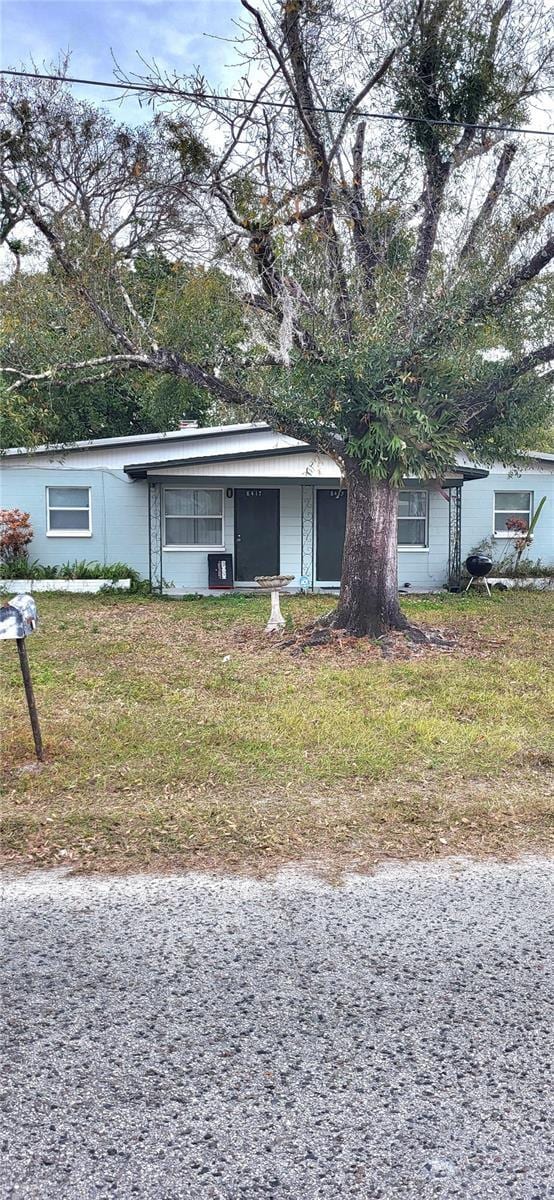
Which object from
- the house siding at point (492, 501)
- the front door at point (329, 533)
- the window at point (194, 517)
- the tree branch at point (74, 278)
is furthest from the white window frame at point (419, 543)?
the tree branch at point (74, 278)

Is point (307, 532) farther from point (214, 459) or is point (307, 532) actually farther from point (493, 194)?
point (493, 194)

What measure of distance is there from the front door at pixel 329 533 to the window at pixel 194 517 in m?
2.10

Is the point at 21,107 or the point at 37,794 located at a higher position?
the point at 21,107

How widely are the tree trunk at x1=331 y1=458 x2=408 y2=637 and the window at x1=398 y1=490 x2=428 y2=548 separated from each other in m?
6.62

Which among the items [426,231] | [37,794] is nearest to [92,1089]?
[37,794]

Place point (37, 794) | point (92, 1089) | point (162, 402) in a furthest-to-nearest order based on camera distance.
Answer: point (162, 402) → point (37, 794) → point (92, 1089)

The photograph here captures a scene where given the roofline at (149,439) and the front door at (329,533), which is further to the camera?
the front door at (329,533)

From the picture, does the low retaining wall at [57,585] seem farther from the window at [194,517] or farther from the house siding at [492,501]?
the house siding at [492,501]

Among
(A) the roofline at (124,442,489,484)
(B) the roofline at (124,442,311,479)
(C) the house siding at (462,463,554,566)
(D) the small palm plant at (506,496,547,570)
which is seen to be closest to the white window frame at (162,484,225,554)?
(A) the roofline at (124,442,489,484)

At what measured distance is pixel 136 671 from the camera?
7770 millimetres

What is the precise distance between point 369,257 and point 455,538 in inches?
326

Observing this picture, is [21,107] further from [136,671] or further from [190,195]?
[136,671]

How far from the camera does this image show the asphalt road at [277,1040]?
182 centimetres

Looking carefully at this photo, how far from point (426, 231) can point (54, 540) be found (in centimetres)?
958
